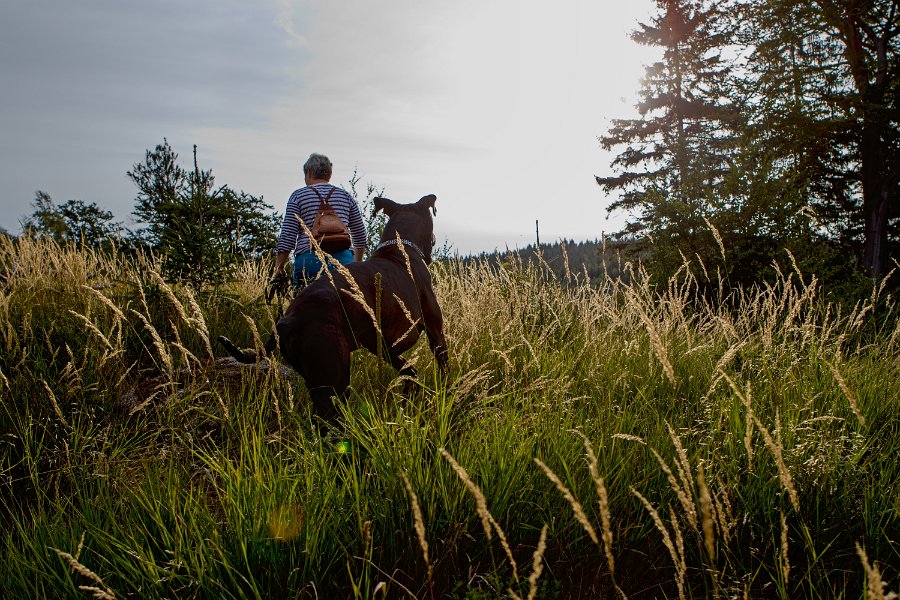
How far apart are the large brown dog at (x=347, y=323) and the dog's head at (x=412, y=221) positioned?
35 centimetres

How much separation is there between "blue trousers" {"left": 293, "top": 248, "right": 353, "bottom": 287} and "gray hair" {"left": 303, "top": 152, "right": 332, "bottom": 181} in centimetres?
81

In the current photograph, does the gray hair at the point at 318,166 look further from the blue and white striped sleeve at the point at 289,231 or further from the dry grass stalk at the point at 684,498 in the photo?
the dry grass stalk at the point at 684,498

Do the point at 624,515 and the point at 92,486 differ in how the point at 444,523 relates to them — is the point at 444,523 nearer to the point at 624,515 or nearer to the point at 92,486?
the point at 624,515

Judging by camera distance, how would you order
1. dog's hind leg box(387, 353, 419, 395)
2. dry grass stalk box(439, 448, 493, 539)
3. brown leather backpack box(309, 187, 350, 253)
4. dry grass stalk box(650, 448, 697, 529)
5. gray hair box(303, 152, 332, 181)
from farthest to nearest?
gray hair box(303, 152, 332, 181) → brown leather backpack box(309, 187, 350, 253) → dog's hind leg box(387, 353, 419, 395) → dry grass stalk box(650, 448, 697, 529) → dry grass stalk box(439, 448, 493, 539)

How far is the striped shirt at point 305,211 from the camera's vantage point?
529 centimetres

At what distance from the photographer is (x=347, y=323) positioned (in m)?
3.06

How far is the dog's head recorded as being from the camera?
4.14 meters

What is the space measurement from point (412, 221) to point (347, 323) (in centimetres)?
141

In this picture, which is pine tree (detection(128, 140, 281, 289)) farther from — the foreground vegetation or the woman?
the foreground vegetation

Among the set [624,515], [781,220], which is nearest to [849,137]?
[781,220]

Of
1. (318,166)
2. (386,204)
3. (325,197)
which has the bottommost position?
(386,204)

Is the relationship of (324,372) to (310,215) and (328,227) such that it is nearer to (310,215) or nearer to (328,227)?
(328,227)

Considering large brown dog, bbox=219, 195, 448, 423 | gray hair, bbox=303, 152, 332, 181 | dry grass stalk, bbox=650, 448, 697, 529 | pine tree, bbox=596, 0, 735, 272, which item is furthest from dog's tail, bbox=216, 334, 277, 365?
pine tree, bbox=596, 0, 735, 272

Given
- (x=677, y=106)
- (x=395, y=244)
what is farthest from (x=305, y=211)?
(x=677, y=106)
